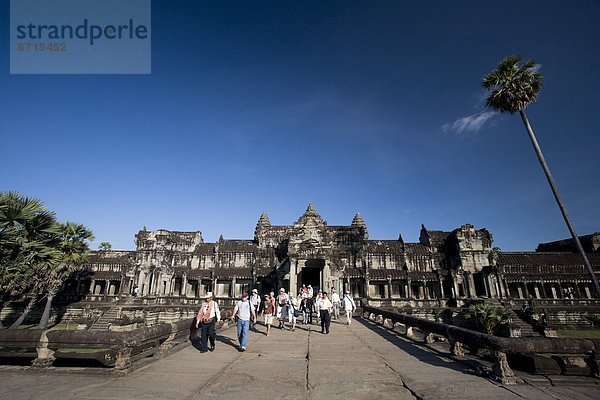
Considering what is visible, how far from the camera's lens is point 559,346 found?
18.8 ft

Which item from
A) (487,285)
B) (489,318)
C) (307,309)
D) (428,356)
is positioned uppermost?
(307,309)

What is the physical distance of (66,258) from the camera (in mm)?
24984

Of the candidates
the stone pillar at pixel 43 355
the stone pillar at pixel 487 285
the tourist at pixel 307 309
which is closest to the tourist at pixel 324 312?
the tourist at pixel 307 309

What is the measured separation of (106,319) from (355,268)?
27186mm

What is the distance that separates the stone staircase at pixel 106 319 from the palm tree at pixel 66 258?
4.66 metres

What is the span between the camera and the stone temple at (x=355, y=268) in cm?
3328

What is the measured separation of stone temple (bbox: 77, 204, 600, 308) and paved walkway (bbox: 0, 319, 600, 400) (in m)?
22.6

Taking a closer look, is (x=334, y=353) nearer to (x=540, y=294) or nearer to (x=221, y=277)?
(x=221, y=277)

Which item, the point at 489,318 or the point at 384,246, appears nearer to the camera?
the point at 489,318

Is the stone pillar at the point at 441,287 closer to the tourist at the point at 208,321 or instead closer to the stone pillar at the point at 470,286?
the stone pillar at the point at 470,286

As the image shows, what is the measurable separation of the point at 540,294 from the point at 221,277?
39.5m

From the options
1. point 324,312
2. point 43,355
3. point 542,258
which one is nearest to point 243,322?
point 43,355

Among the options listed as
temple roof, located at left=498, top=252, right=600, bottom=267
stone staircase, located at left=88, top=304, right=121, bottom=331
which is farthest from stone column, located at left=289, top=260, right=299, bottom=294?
temple roof, located at left=498, top=252, right=600, bottom=267

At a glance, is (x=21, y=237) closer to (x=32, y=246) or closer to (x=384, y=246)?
(x=32, y=246)
